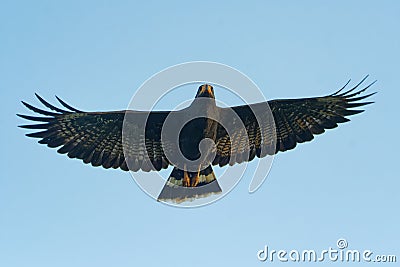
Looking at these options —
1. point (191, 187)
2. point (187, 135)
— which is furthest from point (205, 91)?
point (191, 187)

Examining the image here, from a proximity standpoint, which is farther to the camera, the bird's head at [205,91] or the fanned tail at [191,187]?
the fanned tail at [191,187]

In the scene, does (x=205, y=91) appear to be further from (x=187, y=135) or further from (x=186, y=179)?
(x=186, y=179)

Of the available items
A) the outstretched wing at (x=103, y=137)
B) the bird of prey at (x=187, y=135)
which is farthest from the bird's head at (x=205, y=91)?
the outstretched wing at (x=103, y=137)

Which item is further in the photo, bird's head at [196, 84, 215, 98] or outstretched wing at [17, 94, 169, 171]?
outstretched wing at [17, 94, 169, 171]

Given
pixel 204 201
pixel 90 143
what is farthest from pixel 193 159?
pixel 90 143

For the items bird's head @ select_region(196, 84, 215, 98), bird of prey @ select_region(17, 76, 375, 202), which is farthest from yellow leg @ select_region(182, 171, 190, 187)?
bird's head @ select_region(196, 84, 215, 98)

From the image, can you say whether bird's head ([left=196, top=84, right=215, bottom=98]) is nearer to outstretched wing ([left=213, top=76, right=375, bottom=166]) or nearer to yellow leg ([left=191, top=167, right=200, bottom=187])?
outstretched wing ([left=213, top=76, right=375, bottom=166])

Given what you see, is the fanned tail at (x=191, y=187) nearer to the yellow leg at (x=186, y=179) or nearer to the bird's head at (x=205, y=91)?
the yellow leg at (x=186, y=179)

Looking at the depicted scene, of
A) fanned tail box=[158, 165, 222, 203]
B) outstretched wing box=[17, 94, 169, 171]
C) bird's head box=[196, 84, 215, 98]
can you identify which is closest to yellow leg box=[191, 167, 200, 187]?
fanned tail box=[158, 165, 222, 203]

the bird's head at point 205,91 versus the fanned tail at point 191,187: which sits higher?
the bird's head at point 205,91

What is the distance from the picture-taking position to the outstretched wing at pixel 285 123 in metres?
19.7

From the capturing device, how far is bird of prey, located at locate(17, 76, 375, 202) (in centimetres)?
1969

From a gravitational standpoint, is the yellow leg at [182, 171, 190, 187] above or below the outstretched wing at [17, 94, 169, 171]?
below

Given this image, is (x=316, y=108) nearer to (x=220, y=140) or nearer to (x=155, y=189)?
(x=220, y=140)
